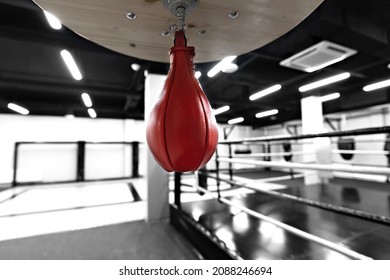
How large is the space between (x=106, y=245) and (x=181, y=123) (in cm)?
210

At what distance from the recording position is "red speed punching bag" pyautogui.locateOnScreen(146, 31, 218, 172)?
524 millimetres

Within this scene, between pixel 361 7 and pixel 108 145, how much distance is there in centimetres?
836

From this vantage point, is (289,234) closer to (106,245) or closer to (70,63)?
(106,245)

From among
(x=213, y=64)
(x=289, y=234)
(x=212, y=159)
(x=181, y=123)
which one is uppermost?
(x=213, y=64)

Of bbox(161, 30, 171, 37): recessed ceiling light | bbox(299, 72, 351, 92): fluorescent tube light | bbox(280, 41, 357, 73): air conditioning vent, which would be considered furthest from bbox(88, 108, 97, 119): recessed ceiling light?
bbox(161, 30, 171, 37): recessed ceiling light

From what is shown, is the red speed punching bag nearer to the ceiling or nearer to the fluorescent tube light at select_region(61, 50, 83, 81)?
the ceiling

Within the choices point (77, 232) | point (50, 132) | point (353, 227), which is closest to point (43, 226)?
point (77, 232)

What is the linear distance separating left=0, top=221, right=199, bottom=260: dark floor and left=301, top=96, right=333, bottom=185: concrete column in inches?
178

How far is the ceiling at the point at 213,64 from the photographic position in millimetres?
2374

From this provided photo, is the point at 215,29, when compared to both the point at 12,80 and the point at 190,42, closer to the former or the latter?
the point at 190,42

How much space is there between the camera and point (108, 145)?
26.9 feet

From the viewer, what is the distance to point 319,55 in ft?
9.45

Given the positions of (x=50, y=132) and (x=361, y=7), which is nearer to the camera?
(x=361, y=7)

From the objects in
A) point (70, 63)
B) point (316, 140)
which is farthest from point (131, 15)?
point (316, 140)
